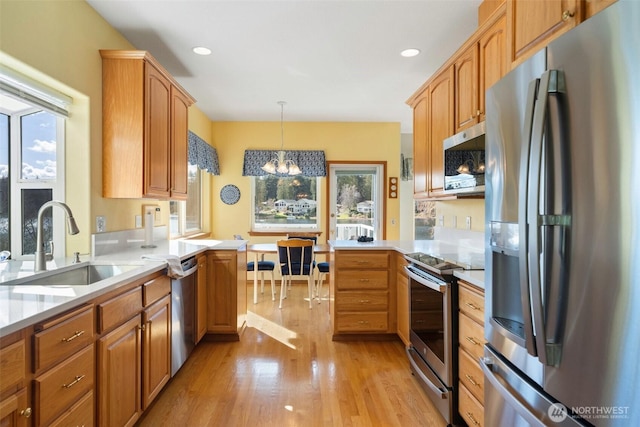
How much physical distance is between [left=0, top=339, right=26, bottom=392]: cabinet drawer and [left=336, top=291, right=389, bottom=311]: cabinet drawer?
2.37 meters

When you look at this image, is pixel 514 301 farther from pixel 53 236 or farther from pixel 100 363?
pixel 53 236

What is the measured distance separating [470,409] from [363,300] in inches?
56.8

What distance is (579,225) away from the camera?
88 centimetres

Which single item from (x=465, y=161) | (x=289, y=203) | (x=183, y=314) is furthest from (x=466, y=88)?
(x=289, y=203)

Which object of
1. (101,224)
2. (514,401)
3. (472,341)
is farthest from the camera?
(101,224)

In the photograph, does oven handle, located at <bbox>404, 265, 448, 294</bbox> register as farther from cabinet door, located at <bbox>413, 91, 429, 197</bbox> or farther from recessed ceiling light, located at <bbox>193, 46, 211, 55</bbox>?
recessed ceiling light, located at <bbox>193, 46, 211, 55</bbox>

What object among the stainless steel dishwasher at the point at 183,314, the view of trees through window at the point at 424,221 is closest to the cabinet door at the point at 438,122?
the stainless steel dishwasher at the point at 183,314

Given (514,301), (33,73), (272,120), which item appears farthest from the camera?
(272,120)

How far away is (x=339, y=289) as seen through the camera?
3.14 m

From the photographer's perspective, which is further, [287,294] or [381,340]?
[287,294]

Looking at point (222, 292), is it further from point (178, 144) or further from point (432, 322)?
point (432, 322)

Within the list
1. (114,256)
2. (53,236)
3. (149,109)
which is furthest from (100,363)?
(149,109)

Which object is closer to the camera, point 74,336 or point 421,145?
point 74,336

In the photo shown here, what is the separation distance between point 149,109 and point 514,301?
266cm
